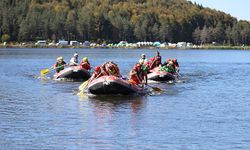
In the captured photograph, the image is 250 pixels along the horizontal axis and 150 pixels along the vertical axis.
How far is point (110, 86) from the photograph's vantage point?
3459cm

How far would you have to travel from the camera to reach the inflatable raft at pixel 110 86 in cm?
3441

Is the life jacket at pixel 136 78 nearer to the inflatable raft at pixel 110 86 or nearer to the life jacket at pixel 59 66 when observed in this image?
the inflatable raft at pixel 110 86

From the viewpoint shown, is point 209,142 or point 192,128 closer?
point 209,142

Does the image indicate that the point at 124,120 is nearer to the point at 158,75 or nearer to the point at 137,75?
the point at 137,75

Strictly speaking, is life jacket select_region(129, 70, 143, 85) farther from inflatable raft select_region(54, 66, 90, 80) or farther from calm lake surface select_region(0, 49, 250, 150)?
inflatable raft select_region(54, 66, 90, 80)

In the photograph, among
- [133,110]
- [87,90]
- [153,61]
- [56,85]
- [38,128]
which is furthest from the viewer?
[153,61]

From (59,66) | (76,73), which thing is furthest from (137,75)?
(59,66)

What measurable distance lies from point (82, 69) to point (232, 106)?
693 inches

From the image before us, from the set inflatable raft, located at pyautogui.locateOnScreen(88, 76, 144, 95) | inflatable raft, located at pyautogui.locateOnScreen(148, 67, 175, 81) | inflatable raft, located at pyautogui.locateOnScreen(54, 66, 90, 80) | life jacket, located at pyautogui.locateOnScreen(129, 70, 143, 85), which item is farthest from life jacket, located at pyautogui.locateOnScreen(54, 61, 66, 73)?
inflatable raft, located at pyautogui.locateOnScreen(88, 76, 144, 95)

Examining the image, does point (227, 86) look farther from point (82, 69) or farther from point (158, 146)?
point (158, 146)

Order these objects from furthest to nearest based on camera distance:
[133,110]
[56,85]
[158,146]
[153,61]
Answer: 1. [153,61]
2. [56,85]
3. [133,110]
4. [158,146]

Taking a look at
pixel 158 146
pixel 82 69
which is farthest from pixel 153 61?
pixel 158 146

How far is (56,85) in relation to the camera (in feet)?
151

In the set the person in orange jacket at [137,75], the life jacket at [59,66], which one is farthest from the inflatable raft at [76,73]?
the person in orange jacket at [137,75]
